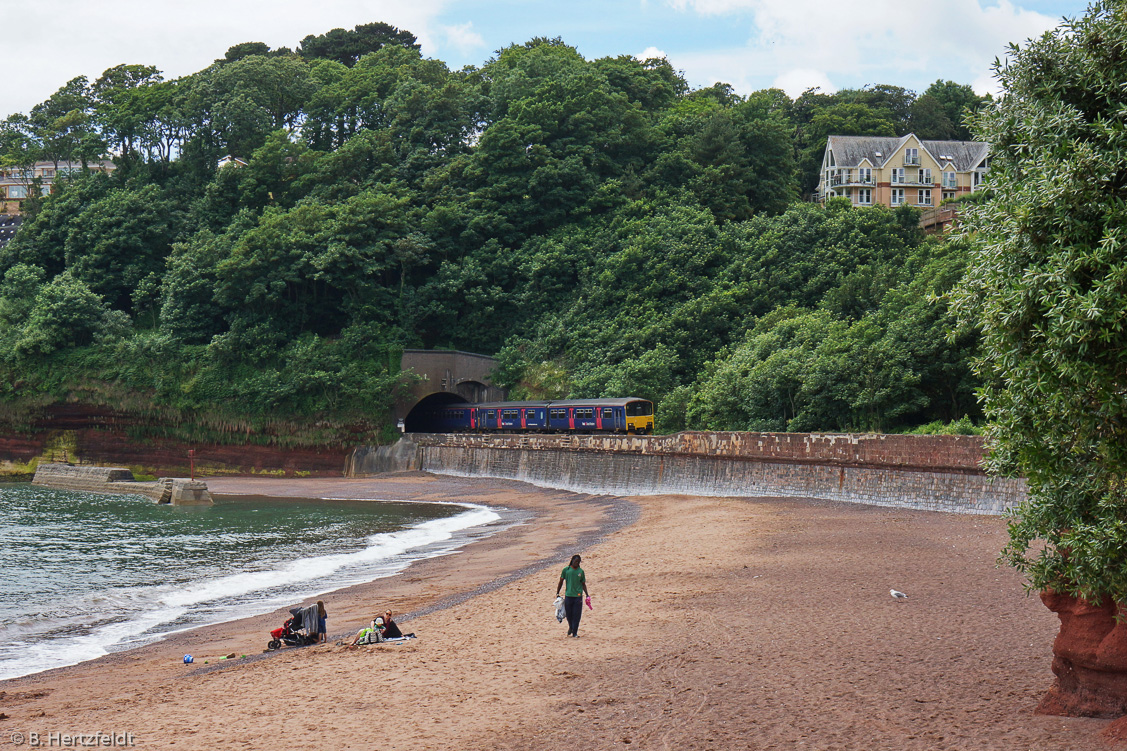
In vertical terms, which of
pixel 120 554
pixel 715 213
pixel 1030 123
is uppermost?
pixel 715 213

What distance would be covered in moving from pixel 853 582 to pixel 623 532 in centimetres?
1005

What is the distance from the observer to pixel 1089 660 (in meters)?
7.95

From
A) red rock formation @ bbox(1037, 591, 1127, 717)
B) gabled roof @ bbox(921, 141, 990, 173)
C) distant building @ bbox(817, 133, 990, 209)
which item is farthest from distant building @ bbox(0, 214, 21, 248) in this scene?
red rock formation @ bbox(1037, 591, 1127, 717)

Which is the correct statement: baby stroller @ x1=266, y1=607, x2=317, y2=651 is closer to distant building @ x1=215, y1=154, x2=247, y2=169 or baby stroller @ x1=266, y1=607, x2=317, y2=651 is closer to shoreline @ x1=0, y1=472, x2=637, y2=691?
shoreline @ x1=0, y1=472, x2=637, y2=691

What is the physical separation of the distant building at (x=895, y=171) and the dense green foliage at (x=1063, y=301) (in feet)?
210

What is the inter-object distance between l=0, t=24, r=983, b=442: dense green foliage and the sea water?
1458cm

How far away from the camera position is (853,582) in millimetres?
15266

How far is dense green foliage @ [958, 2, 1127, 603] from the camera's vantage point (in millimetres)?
6910

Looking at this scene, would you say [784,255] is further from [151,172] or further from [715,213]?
[151,172]

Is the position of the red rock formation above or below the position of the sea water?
above

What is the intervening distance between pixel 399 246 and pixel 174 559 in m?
31.7

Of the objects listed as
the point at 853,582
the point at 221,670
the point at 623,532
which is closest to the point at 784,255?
the point at 623,532

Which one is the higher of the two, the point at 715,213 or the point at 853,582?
the point at 715,213

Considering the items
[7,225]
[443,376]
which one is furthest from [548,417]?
[7,225]
